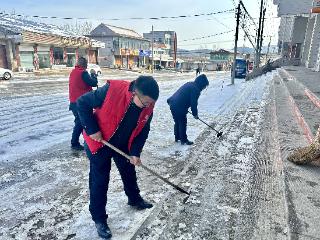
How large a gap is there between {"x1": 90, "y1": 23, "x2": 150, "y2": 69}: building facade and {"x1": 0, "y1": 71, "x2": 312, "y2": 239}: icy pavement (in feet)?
137

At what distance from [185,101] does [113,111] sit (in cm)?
324

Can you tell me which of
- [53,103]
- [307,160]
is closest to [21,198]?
[307,160]

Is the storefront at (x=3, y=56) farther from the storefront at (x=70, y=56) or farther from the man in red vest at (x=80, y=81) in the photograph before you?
the man in red vest at (x=80, y=81)

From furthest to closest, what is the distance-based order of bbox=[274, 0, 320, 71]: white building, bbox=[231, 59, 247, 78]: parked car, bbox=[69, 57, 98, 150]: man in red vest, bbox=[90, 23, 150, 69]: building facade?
bbox=[90, 23, 150, 69]: building facade < bbox=[231, 59, 247, 78]: parked car < bbox=[274, 0, 320, 71]: white building < bbox=[69, 57, 98, 150]: man in red vest

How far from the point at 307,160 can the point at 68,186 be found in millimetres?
3818

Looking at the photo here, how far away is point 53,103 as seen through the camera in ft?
34.7

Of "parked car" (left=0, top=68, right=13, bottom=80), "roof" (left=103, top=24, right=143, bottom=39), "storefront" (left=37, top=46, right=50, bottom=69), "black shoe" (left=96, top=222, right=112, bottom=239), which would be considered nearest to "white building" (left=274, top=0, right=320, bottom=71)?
"black shoe" (left=96, top=222, right=112, bottom=239)

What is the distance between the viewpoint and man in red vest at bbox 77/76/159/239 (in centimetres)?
258

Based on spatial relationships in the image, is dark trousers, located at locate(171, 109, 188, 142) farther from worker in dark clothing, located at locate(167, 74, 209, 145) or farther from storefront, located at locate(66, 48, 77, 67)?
storefront, located at locate(66, 48, 77, 67)

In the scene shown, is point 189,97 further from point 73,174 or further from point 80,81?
point 73,174

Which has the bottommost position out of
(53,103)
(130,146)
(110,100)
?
(53,103)

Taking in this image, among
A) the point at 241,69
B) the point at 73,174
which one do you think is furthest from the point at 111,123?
the point at 241,69

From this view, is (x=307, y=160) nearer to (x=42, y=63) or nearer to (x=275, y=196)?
(x=275, y=196)

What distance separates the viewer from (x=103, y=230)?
287 cm
